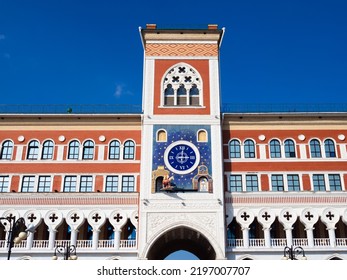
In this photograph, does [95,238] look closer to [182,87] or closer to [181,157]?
[181,157]

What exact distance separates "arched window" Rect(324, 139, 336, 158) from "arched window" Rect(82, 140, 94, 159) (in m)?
17.9

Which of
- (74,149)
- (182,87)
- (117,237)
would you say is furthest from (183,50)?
(117,237)

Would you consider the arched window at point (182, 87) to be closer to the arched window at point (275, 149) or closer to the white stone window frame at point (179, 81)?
the white stone window frame at point (179, 81)

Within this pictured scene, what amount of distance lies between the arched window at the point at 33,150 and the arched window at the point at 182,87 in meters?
10.4

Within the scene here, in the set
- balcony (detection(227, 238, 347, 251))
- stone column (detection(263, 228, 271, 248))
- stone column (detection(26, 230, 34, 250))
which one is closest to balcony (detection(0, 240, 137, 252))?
stone column (detection(26, 230, 34, 250))

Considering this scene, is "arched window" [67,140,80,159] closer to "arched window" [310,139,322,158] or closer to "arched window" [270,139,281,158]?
"arched window" [270,139,281,158]

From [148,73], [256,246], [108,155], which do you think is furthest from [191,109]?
[256,246]

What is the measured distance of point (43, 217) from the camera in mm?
31219

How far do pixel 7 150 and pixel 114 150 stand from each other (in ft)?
27.0

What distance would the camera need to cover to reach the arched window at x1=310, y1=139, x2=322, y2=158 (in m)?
33.2

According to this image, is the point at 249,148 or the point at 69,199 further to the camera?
the point at 249,148

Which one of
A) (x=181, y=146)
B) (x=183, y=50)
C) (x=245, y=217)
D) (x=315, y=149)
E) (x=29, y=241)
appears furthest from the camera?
(x=183, y=50)

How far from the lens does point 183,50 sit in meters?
35.2
